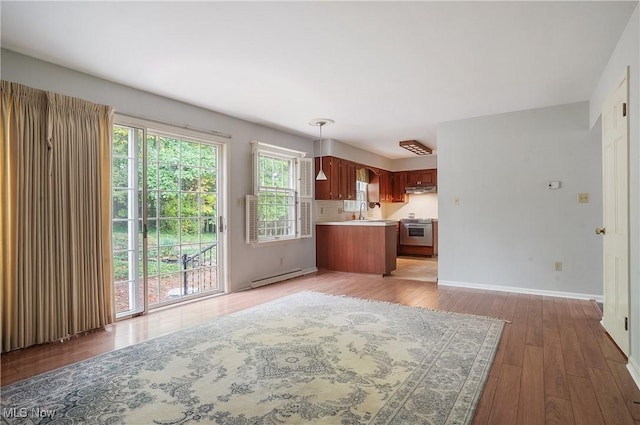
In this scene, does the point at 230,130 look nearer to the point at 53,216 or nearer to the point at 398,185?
the point at 53,216

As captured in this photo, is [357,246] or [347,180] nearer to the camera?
[357,246]

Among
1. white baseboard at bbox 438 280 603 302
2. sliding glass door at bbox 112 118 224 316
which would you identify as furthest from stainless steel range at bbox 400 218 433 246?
sliding glass door at bbox 112 118 224 316

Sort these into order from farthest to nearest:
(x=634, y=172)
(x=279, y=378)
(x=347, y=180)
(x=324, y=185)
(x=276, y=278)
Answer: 1. (x=347, y=180)
2. (x=324, y=185)
3. (x=276, y=278)
4. (x=634, y=172)
5. (x=279, y=378)

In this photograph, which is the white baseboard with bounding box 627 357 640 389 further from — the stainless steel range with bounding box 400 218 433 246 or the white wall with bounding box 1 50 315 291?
the stainless steel range with bounding box 400 218 433 246

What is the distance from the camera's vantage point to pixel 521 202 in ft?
15.5

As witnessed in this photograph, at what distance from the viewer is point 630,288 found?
2.46 metres

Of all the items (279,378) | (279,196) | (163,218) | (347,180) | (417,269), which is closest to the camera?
(279,378)

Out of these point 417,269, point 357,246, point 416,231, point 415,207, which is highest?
point 415,207

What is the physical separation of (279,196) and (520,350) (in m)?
4.08

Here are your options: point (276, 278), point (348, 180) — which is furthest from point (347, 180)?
point (276, 278)

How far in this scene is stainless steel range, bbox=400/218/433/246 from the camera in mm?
8180

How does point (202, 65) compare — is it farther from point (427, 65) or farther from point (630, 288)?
point (630, 288)

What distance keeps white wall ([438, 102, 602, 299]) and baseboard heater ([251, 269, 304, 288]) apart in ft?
7.91

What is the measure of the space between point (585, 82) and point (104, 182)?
5.18 meters
